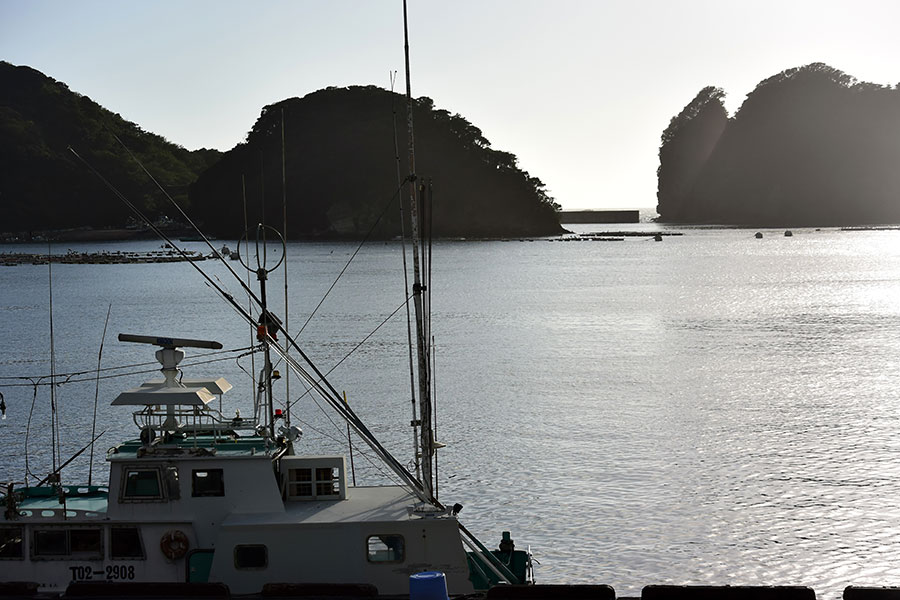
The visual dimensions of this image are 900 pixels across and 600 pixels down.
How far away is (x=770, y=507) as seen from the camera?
1186 inches

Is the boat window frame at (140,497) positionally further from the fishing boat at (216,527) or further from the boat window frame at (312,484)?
the boat window frame at (312,484)

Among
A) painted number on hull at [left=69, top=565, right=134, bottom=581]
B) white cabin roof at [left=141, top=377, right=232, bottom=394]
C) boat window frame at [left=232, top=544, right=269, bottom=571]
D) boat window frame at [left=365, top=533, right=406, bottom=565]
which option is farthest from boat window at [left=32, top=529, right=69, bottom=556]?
boat window frame at [left=365, top=533, right=406, bottom=565]

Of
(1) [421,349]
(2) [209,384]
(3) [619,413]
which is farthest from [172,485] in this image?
(3) [619,413]

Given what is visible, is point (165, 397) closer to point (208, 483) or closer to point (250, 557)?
point (208, 483)

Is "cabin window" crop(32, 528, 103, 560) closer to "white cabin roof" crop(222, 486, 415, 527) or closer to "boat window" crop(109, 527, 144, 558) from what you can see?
"boat window" crop(109, 527, 144, 558)

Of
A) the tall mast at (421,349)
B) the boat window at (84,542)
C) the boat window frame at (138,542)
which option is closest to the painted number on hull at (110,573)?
the boat window frame at (138,542)

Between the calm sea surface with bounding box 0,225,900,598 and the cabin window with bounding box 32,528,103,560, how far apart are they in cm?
1132

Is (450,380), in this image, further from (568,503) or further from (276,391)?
(568,503)

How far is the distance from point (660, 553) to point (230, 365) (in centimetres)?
3792

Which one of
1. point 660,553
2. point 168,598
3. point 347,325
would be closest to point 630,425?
point 660,553

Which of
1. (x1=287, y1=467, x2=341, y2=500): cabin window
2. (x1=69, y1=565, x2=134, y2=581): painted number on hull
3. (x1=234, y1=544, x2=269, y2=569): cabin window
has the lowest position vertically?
(x1=69, y1=565, x2=134, y2=581): painted number on hull

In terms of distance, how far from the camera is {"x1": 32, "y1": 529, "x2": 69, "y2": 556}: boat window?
706 inches

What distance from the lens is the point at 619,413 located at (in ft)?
145

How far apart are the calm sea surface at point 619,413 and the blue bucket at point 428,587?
9571mm
